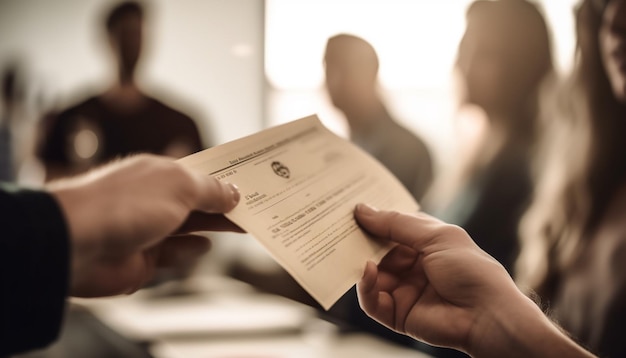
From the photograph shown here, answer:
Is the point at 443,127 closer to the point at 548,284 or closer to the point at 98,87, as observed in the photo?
the point at 548,284

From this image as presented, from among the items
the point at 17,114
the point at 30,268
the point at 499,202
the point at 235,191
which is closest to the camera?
the point at 30,268

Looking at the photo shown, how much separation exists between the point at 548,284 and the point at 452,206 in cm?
27

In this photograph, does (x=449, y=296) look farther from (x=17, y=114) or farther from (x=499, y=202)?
(x=17, y=114)

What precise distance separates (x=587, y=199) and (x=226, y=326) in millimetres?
888

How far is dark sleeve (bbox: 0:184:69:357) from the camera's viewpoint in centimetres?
40

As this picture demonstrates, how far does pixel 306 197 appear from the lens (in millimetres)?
586

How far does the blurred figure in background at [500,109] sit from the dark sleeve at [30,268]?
0.80 metres

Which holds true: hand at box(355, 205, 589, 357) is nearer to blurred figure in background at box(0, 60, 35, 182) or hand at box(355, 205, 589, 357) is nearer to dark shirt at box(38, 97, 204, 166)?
dark shirt at box(38, 97, 204, 166)

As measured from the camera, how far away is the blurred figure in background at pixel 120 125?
1913mm

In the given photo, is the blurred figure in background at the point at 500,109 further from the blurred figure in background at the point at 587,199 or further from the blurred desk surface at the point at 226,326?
the blurred desk surface at the point at 226,326

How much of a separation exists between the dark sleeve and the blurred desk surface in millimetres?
725

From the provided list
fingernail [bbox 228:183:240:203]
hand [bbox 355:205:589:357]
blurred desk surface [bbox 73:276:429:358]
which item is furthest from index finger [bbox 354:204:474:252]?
blurred desk surface [bbox 73:276:429:358]

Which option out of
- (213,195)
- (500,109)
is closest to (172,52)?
(500,109)

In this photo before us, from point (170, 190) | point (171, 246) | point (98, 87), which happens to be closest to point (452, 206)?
point (171, 246)
